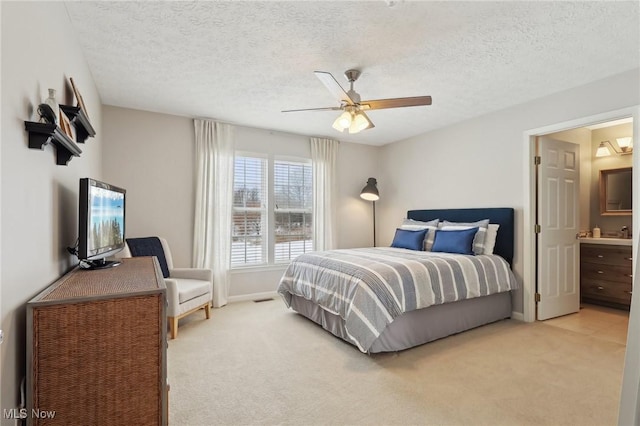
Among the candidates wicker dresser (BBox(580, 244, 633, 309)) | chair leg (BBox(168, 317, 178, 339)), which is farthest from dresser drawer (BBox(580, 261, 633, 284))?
chair leg (BBox(168, 317, 178, 339))

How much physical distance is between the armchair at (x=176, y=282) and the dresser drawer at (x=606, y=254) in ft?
16.3

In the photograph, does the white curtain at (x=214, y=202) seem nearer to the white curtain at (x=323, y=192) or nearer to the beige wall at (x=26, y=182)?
the white curtain at (x=323, y=192)

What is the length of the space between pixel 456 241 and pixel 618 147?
9.51ft

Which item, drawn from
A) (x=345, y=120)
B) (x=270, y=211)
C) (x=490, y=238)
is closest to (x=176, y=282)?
(x=270, y=211)

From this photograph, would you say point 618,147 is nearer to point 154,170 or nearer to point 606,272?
point 606,272

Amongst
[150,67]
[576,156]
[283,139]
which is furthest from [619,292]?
[150,67]

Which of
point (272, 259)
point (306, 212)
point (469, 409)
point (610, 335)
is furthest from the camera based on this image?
point (306, 212)

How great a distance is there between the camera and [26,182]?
4.32 ft

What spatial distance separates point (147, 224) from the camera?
393 centimetres

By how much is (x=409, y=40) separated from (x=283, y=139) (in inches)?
112

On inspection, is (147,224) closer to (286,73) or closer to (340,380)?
(286,73)

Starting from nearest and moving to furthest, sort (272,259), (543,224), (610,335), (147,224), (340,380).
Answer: (340,380) < (610,335) < (543,224) < (147,224) < (272,259)
